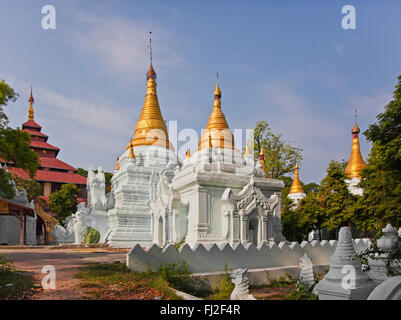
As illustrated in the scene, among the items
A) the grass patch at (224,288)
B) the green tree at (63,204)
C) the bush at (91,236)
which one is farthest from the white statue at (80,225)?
the grass patch at (224,288)

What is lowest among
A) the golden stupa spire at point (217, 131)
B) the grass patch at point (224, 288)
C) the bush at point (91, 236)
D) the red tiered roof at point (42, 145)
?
the bush at point (91, 236)

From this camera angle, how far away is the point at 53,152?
52.9 metres

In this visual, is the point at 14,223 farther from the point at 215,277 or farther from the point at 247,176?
the point at 215,277

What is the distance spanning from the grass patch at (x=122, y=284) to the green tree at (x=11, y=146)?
326cm

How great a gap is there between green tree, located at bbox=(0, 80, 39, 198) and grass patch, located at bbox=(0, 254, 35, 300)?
2.14 meters

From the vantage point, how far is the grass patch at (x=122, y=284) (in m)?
7.68

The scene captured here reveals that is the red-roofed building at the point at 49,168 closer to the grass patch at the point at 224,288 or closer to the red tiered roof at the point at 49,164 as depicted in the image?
the red tiered roof at the point at 49,164

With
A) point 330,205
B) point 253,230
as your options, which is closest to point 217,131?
point 253,230

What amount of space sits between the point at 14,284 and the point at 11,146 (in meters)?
3.45

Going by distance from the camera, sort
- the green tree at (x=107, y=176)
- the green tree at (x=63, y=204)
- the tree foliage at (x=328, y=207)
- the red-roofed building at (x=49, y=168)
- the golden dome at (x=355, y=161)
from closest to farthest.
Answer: the tree foliage at (x=328, y=207) < the golden dome at (x=355, y=161) < the green tree at (x=63, y=204) < the red-roofed building at (x=49, y=168) < the green tree at (x=107, y=176)

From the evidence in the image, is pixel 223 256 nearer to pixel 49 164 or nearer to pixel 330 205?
pixel 330 205


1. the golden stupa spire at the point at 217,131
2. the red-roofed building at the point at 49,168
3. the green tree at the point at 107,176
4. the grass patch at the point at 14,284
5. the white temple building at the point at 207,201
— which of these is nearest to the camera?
the grass patch at the point at 14,284

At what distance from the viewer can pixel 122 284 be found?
857cm
